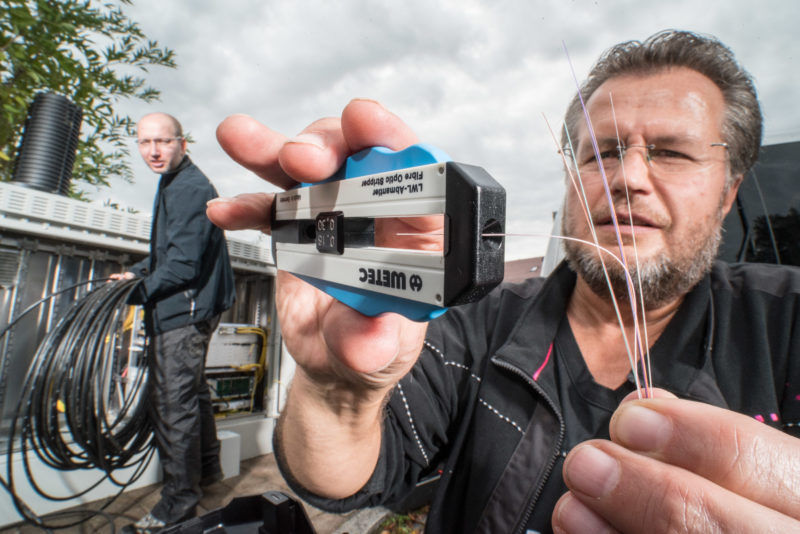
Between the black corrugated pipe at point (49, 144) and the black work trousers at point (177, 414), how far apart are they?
2086 millimetres

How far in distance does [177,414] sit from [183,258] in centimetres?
108

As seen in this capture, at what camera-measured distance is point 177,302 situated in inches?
108

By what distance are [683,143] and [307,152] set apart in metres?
1.50

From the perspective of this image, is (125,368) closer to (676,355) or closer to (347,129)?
(347,129)

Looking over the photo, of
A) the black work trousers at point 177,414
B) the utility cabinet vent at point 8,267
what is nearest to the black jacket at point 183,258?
the black work trousers at point 177,414

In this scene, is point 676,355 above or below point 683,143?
below

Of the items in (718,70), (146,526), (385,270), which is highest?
(718,70)

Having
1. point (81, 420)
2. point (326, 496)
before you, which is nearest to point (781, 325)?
point (326, 496)

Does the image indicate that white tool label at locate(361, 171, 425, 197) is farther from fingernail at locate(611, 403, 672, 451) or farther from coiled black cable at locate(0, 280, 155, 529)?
coiled black cable at locate(0, 280, 155, 529)

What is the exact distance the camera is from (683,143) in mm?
1540

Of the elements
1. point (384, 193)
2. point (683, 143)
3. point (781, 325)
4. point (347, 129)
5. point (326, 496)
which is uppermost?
point (683, 143)

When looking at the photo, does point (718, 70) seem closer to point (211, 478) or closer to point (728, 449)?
point (728, 449)

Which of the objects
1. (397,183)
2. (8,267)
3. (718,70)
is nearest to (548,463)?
(397,183)

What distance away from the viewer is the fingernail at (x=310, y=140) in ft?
2.64
